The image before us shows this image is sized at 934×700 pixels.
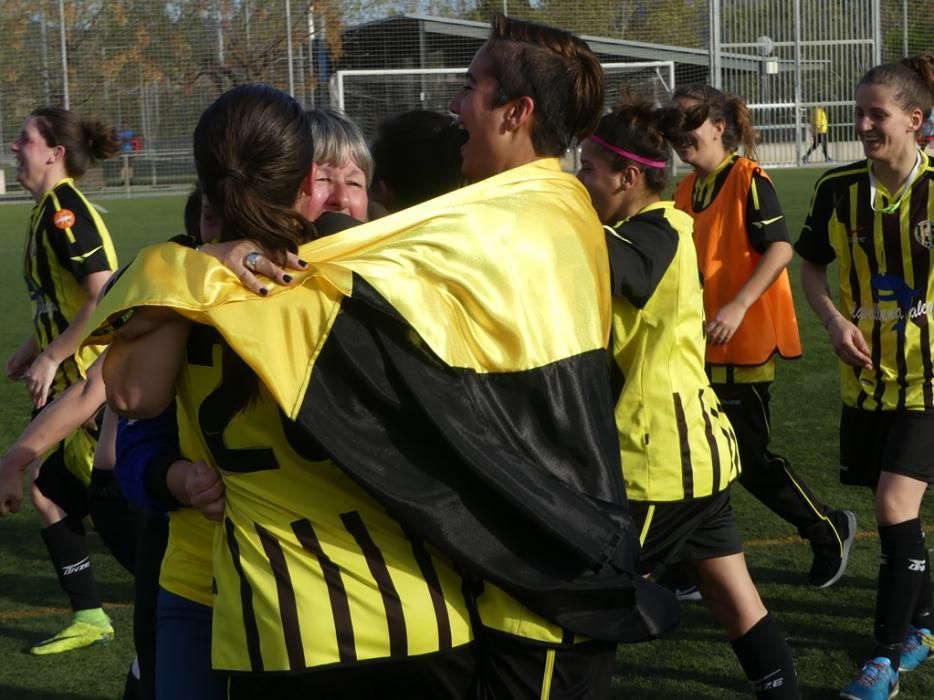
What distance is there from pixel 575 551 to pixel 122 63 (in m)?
26.7

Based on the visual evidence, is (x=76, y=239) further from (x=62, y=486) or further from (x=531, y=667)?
(x=531, y=667)

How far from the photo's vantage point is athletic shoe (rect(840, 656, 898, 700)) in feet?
13.2

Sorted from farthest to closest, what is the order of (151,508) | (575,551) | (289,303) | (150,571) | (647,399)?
(647,399) < (150,571) < (151,508) < (575,551) < (289,303)

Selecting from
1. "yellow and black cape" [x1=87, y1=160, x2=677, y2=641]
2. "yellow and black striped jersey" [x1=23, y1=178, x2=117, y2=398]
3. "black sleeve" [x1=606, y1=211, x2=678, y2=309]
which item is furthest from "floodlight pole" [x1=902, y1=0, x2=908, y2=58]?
"yellow and black cape" [x1=87, y1=160, x2=677, y2=641]

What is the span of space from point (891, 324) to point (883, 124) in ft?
2.24

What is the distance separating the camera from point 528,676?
7.11ft

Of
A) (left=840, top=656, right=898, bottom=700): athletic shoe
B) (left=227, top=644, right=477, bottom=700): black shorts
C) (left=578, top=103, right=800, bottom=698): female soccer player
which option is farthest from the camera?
(left=840, top=656, right=898, bottom=700): athletic shoe

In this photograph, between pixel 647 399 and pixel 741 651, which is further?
pixel 741 651

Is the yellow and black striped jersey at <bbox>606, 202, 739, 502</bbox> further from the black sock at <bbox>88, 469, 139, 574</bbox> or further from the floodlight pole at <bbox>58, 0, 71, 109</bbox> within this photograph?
the floodlight pole at <bbox>58, 0, 71, 109</bbox>

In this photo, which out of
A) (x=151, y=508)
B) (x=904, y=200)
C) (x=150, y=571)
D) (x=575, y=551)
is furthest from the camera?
(x=904, y=200)

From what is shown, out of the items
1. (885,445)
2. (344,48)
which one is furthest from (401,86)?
(885,445)

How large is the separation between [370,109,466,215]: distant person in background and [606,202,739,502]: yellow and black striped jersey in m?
0.57

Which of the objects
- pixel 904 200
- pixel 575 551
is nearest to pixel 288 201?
pixel 575 551

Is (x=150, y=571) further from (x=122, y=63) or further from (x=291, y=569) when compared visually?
(x=122, y=63)
